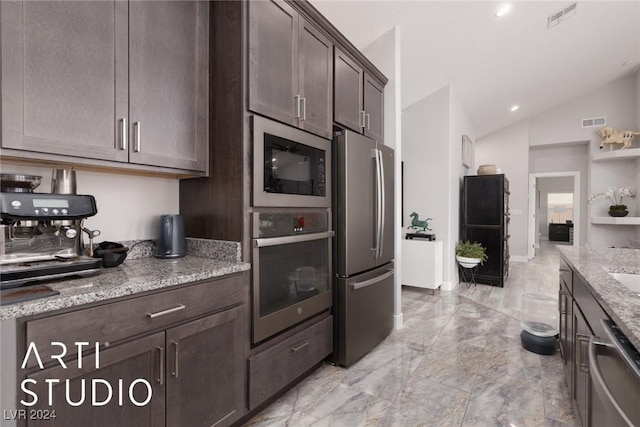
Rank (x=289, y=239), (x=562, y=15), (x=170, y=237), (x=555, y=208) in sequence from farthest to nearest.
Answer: (x=555, y=208)
(x=562, y=15)
(x=289, y=239)
(x=170, y=237)

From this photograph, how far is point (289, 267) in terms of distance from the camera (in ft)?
6.38

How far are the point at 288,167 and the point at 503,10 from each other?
306cm

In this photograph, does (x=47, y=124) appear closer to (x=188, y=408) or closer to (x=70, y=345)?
(x=70, y=345)

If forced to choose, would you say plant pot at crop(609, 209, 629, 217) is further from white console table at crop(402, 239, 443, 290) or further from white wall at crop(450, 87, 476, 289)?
white console table at crop(402, 239, 443, 290)

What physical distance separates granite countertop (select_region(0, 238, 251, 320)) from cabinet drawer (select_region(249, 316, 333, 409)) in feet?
1.81

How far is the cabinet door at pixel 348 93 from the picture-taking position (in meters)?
2.38

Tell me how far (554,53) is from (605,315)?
5.00 m

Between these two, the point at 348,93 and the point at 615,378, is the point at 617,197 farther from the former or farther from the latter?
the point at 615,378

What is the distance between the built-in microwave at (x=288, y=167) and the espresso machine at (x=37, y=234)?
0.79 metres

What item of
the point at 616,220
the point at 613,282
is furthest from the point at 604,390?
the point at 616,220

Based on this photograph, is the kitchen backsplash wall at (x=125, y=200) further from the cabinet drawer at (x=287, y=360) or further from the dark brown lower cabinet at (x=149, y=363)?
the cabinet drawer at (x=287, y=360)

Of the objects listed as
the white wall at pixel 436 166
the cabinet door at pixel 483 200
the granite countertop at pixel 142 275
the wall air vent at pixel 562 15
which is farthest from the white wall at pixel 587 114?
the granite countertop at pixel 142 275

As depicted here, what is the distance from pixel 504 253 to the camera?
5020 millimetres

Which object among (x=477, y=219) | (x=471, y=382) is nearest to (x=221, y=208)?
(x=471, y=382)
